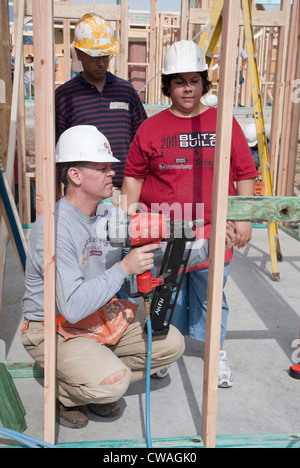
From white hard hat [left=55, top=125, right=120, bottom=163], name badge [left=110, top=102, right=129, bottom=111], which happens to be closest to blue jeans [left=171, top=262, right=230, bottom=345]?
white hard hat [left=55, top=125, right=120, bottom=163]

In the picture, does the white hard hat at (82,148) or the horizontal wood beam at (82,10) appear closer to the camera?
the white hard hat at (82,148)

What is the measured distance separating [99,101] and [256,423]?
2.26m

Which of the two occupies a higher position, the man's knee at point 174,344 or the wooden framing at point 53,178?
the wooden framing at point 53,178

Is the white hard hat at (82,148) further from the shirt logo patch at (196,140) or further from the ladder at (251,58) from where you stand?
the ladder at (251,58)

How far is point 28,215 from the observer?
18.5ft

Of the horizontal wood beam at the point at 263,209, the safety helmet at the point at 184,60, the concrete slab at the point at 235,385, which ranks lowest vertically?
the concrete slab at the point at 235,385

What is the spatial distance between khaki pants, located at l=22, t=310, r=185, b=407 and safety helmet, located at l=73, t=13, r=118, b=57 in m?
1.76

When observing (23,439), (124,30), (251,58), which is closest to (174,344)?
(23,439)

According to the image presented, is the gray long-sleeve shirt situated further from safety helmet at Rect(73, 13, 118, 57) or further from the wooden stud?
the wooden stud

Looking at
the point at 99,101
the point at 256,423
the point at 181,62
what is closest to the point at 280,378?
the point at 256,423

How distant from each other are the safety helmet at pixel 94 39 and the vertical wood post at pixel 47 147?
131 cm

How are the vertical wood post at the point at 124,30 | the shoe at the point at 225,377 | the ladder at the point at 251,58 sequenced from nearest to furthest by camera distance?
1. the shoe at the point at 225,377
2. the ladder at the point at 251,58
3. the vertical wood post at the point at 124,30

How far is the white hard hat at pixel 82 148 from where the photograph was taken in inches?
87.2

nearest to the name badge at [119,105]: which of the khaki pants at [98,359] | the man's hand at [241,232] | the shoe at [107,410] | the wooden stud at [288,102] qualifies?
the man's hand at [241,232]
